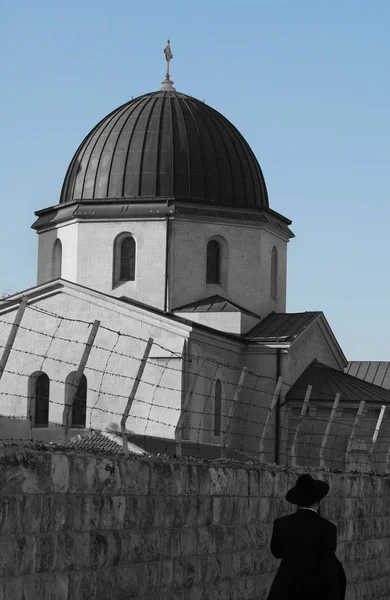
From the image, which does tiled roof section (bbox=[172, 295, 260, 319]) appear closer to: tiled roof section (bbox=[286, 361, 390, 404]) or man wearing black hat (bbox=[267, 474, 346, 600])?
tiled roof section (bbox=[286, 361, 390, 404])

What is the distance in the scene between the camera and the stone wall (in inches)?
307

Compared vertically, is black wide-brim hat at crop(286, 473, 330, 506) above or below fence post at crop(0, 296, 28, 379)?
below

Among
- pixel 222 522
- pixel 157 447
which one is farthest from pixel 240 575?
pixel 157 447

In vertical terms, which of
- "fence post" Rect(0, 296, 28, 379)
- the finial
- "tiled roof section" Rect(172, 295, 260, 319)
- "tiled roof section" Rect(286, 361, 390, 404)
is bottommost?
"fence post" Rect(0, 296, 28, 379)

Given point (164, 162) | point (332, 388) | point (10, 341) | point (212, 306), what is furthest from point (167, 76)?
point (10, 341)

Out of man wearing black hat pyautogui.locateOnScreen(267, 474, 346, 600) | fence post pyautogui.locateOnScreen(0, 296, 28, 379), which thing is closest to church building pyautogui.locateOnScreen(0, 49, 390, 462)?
fence post pyautogui.locateOnScreen(0, 296, 28, 379)

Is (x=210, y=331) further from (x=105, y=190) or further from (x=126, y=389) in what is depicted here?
(x=105, y=190)

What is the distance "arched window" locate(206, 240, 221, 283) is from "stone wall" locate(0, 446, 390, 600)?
993 inches

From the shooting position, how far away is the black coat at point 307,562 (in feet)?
24.3

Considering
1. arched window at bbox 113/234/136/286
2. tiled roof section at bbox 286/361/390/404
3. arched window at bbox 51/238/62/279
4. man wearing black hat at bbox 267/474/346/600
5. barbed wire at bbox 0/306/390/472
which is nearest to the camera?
man wearing black hat at bbox 267/474/346/600

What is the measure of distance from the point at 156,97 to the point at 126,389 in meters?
11.7

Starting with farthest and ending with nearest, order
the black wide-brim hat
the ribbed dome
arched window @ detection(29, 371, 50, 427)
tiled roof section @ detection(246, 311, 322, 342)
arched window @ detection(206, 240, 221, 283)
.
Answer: arched window @ detection(206, 240, 221, 283)
the ribbed dome
tiled roof section @ detection(246, 311, 322, 342)
arched window @ detection(29, 371, 50, 427)
the black wide-brim hat

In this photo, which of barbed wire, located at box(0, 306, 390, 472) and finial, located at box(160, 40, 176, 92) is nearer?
barbed wire, located at box(0, 306, 390, 472)

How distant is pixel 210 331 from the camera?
34.3m
